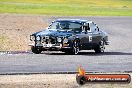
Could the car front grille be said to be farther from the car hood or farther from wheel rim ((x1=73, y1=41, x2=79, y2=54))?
wheel rim ((x1=73, y1=41, x2=79, y2=54))

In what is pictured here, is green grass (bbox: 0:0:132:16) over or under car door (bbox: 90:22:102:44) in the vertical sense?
under

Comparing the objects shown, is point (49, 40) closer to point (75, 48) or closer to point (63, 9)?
point (75, 48)

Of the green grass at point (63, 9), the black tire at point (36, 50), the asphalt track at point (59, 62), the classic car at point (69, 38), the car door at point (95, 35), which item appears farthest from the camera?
the green grass at point (63, 9)

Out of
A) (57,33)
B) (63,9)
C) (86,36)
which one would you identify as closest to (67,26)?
(86,36)

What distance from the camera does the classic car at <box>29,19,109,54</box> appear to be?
79.1 feet

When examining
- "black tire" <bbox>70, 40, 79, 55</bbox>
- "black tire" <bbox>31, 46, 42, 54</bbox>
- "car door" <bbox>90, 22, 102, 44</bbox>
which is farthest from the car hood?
"car door" <bbox>90, 22, 102, 44</bbox>

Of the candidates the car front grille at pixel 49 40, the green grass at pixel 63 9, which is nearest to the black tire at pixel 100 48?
the car front grille at pixel 49 40

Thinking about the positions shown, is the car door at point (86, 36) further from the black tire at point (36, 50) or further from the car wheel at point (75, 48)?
the black tire at point (36, 50)

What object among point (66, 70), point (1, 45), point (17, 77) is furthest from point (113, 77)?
point (1, 45)

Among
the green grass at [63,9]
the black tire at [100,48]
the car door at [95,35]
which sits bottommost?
the green grass at [63,9]

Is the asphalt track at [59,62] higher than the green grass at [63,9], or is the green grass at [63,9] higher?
the asphalt track at [59,62]

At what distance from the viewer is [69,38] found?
24.2m

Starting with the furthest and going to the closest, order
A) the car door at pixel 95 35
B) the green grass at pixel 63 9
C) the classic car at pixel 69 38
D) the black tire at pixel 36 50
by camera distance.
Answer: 1. the green grass at pixel 63 9
2. the car door at pixel 95 35
3. the black tire at pixel 36 50
4. the classic car at pixel 69 38

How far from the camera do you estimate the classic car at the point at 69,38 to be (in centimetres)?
2411
